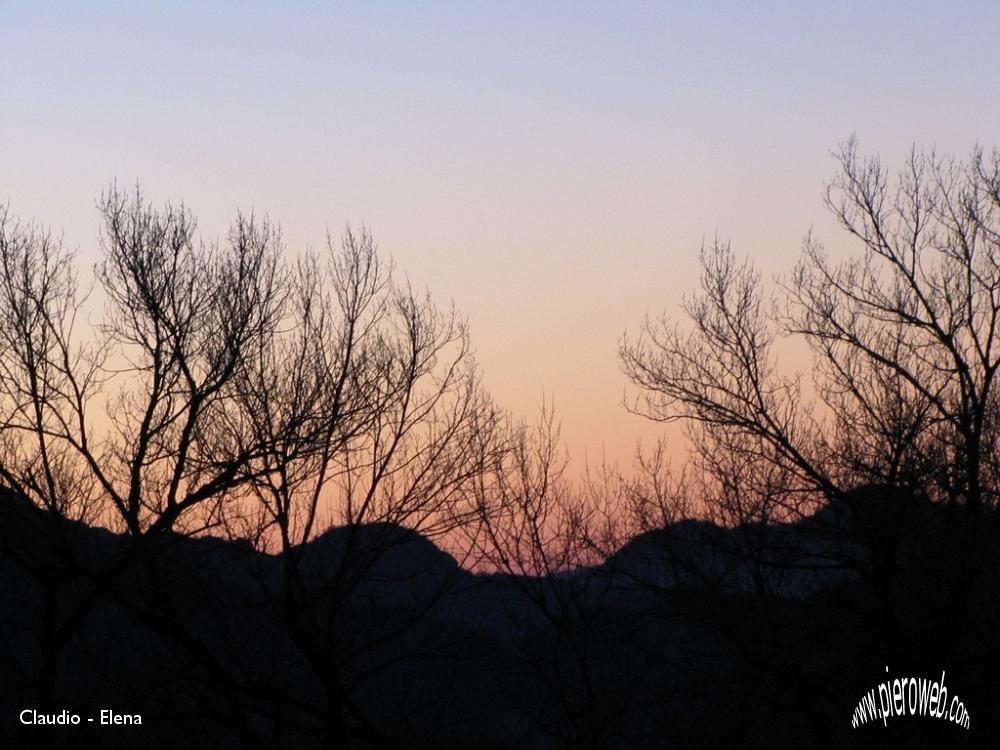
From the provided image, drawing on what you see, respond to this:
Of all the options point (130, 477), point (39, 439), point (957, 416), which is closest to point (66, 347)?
point (39, 439)

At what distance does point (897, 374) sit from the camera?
1570cm

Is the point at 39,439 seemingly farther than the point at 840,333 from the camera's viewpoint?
No

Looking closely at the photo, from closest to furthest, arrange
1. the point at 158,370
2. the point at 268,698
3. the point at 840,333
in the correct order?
the point at 268,698 → the point at 158,370 → the point at 840,333

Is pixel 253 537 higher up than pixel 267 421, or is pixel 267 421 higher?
pixel 267 421

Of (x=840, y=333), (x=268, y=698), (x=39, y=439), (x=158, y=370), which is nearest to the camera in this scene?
(x=268, y=698)

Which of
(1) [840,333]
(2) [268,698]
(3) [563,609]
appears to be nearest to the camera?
(2) [268,698]

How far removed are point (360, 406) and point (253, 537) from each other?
203 centimetres

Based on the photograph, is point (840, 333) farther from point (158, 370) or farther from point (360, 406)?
point (158, 370)

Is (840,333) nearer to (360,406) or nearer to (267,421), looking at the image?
(360,406)

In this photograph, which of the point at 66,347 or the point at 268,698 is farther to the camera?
the point at 66,347

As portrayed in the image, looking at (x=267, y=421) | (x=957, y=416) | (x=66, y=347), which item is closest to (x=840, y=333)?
(x=957, y=416)

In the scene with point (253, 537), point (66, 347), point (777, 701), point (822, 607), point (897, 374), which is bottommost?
point (777, 701)

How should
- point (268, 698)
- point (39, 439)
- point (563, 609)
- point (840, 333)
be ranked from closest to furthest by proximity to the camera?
point (268, 698)
point (39, 439)
point (840, 333)
point (563, 609)

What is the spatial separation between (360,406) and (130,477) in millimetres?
2992
